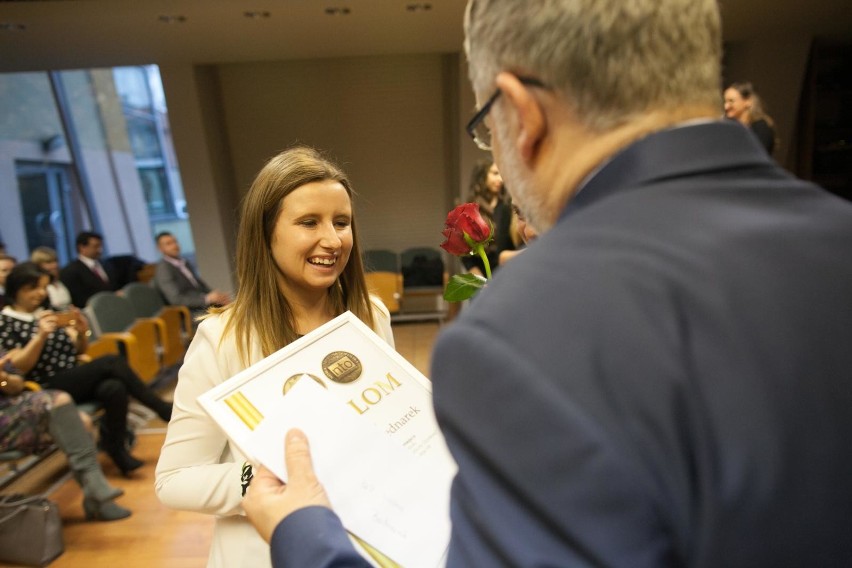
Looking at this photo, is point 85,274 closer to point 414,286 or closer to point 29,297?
point 29,297

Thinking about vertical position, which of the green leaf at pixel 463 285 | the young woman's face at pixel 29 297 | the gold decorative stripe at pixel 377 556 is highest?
the green leaf at pixel 463 285

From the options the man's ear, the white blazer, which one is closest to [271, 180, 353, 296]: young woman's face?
the white blazer

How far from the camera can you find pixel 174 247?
5023mm

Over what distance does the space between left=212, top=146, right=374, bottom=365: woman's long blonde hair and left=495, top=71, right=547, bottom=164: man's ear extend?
0.79m

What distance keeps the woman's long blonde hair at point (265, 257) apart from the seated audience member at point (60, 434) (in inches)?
97.0

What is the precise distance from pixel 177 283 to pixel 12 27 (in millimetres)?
2576

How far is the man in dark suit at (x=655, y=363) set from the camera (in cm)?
35

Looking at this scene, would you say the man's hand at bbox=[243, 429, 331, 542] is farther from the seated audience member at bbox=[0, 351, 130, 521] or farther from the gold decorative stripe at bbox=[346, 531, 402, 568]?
the seated audience member at bbox=[0, 351, 130, 521]

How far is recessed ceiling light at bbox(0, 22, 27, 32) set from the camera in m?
4.23

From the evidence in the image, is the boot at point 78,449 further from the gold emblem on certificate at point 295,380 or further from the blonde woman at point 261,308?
the gold emblem on certificate at point 295,380

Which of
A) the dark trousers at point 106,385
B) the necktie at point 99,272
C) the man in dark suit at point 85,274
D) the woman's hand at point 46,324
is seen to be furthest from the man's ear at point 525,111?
the necktie at point 99,272

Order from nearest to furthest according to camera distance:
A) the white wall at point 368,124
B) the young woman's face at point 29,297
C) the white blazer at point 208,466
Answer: the white blazer at point 208,466 → the young woman's face at point 29,297 → the white wall at point 368,124

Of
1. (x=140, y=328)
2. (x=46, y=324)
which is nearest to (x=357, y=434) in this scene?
(x=46, y=324)

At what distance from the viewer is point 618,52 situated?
1.44ft
